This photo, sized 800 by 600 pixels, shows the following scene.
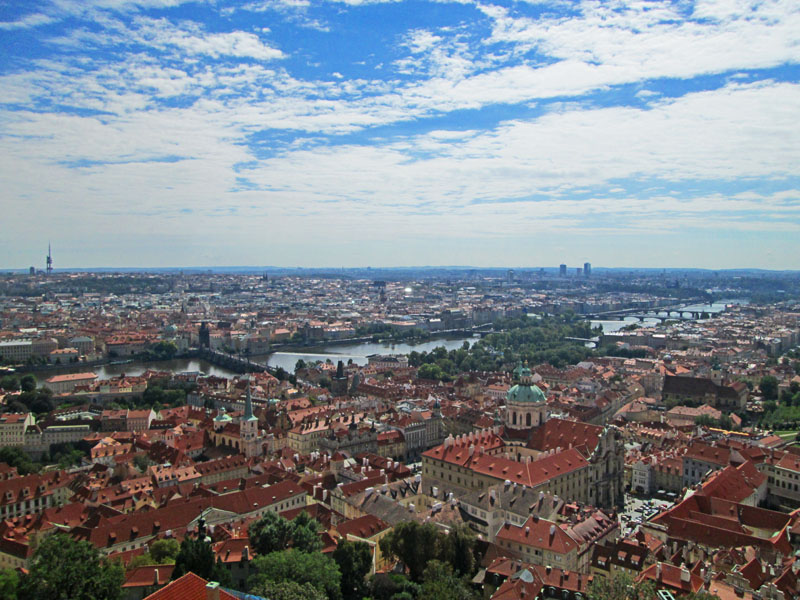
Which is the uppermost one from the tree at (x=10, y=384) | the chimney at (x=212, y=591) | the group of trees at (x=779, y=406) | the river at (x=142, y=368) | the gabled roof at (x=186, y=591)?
the chimney at (x=212, y=591)

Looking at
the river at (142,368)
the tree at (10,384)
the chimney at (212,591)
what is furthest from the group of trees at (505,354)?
the chimney at (212,591)

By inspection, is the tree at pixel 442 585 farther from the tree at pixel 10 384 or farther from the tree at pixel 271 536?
the tree at pixel 10 384

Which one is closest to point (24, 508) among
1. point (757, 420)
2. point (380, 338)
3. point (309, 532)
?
point (309, 532)

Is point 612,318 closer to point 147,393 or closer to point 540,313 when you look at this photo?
point 540,313

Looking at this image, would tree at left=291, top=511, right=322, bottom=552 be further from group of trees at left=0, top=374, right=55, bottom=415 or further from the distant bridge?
the distant bridge

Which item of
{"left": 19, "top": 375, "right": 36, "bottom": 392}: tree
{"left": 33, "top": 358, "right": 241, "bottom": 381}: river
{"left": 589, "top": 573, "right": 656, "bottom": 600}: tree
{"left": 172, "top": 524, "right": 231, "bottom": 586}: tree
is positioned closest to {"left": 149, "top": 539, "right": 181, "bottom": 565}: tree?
{"left": 172, "top": 524, "right": 231, "bottom": 586}: tree
